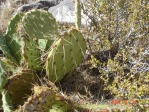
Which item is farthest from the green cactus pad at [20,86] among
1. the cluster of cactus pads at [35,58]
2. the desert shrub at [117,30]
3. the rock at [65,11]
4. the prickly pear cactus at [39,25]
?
the rock at [65,11]

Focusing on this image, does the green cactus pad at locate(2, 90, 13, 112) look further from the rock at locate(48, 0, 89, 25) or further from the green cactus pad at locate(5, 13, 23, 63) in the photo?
the rock at locate(48, 0, 89, 25)

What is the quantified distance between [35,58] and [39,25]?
0.34 m

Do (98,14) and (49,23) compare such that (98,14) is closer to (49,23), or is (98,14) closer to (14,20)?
(49,23)

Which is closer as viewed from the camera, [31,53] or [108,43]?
[31,53]

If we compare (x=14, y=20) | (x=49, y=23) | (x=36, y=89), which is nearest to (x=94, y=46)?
(x=49, y=23)

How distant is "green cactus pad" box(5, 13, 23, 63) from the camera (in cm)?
383

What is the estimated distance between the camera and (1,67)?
3.16m

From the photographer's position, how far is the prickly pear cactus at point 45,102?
9.68 ft

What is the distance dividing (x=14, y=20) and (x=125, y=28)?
1.21 m

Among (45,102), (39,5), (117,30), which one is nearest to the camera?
(45,102)

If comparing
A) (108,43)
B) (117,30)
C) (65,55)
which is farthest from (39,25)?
(117,30)

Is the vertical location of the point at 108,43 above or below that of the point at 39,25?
below

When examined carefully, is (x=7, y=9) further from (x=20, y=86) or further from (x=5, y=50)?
(x=20, y=86)

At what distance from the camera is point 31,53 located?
359 centimetres
